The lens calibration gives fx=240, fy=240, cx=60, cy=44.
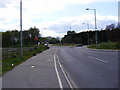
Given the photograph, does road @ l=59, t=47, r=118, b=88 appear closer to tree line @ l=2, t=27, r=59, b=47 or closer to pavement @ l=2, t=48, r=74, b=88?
pavement @ l=2, t=48, r=74, b=88

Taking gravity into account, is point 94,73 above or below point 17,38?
below

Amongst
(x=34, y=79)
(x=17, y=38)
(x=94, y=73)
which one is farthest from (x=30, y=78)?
(x=17, y=38)

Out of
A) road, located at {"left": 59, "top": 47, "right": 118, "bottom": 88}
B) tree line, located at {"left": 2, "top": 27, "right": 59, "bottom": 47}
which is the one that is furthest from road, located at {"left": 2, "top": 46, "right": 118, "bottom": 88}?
tree line, located at {"left": 2, "top": 27, "right": 59, "bottom": 47}

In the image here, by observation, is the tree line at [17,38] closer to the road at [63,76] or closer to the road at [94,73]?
the road at [94,73]

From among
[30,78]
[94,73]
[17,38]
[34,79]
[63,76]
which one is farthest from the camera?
[17,38]

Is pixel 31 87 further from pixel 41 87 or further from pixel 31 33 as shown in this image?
pixel 31 33

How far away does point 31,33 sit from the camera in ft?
329

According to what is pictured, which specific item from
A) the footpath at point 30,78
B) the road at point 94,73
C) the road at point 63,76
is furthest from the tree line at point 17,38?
the footpath at point 30,78

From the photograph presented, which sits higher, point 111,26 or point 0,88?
point 111,26

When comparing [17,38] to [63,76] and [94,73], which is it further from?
[63,76]

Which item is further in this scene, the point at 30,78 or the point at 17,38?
the point at 17,38

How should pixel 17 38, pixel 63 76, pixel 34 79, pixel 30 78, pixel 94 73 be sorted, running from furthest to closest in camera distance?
pixel 17 38 < pixel 94 73 < pixel 63 76 < pixel 30 78 < pixel 34 79

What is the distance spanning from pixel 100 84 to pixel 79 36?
540 feet

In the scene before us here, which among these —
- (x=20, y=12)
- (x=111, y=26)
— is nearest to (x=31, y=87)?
(x=20, y=12)
